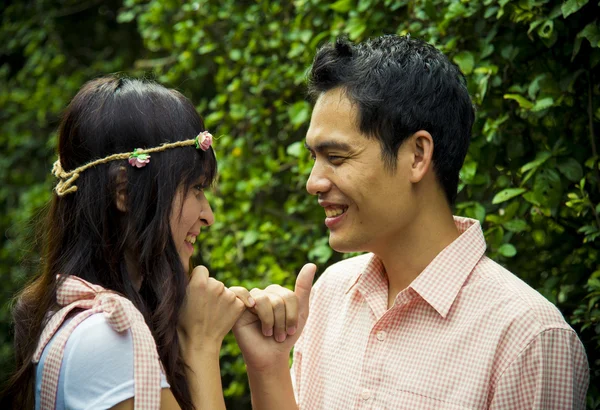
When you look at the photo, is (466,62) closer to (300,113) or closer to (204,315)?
(300,113)

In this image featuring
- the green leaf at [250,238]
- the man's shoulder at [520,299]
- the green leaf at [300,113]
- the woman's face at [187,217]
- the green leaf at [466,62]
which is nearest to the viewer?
the man's shoulder at [520,299]

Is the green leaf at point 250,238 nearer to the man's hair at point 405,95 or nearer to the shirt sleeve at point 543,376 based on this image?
the man's hair at point 405,95

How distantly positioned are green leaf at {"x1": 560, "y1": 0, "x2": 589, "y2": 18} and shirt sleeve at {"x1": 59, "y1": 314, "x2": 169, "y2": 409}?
65.9 inches

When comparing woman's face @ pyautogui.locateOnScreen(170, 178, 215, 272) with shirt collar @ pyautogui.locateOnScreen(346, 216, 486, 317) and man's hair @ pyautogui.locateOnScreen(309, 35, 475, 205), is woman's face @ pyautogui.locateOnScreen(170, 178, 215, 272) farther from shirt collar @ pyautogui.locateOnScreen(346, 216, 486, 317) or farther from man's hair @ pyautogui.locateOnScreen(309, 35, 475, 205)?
shirt collar @ pyautogui.locateOnScreen(346, 216, 486, 317)

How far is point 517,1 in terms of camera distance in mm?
2586

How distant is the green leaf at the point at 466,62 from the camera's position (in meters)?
2.71

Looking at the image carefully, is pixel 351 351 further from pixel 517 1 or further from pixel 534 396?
pixel 517 1

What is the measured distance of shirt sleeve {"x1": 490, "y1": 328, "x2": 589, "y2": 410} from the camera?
1883mm

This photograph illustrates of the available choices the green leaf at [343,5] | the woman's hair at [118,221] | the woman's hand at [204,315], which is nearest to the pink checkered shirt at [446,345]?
the woman's hand at [204,315]

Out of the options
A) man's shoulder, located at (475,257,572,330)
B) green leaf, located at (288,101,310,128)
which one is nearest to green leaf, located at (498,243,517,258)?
man's shoulder, located at (475,257,572,330)

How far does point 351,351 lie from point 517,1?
4.35 ft

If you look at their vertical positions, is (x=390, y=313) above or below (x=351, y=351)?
above

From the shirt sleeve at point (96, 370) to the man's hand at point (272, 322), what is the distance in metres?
0.51

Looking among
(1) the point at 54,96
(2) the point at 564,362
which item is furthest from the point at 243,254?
(1) the point at 54,96
